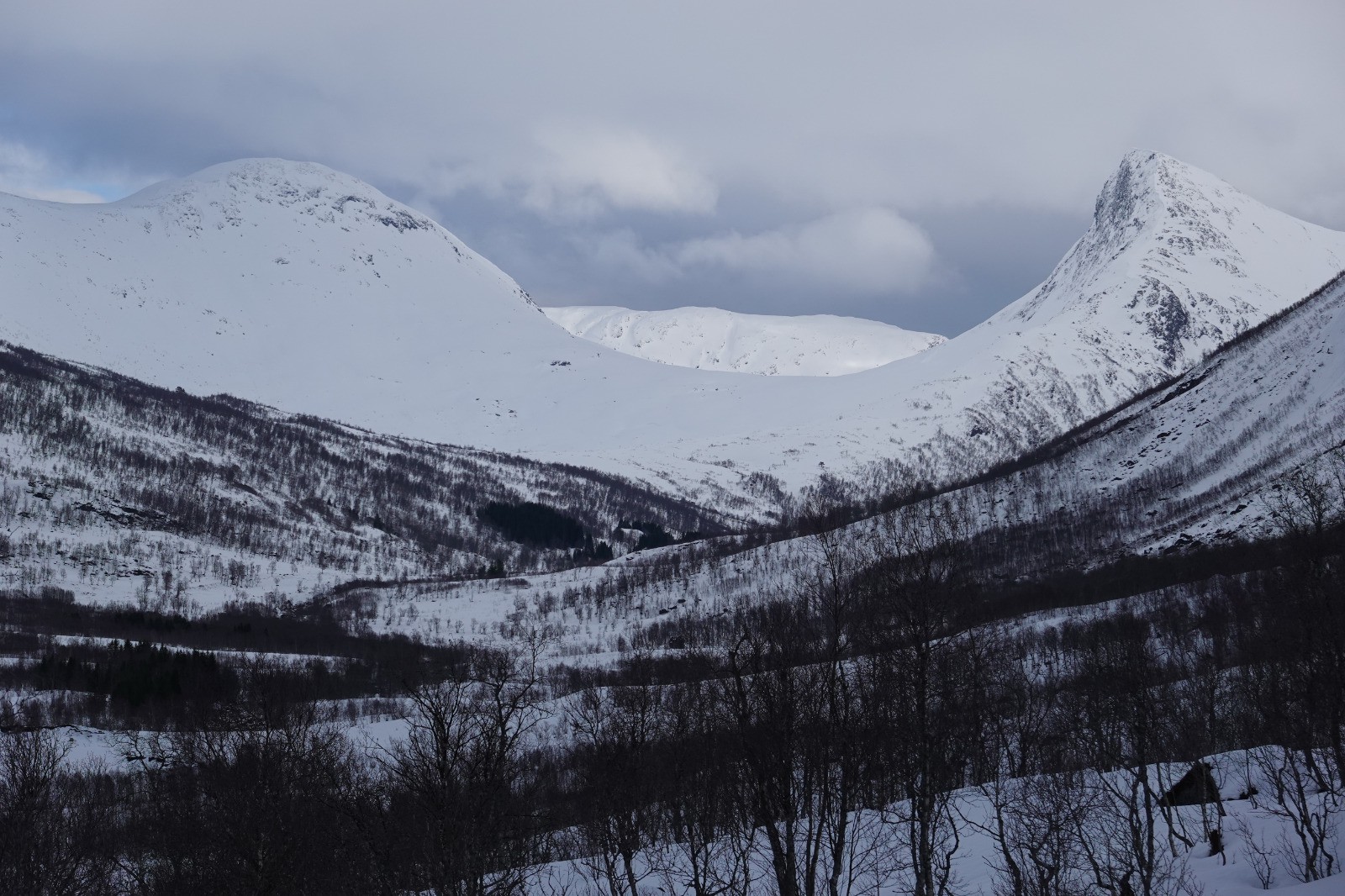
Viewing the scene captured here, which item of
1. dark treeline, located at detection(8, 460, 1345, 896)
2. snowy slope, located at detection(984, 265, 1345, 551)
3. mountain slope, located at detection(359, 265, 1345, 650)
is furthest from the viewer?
mountain slope, located at detection(359, 265, 1345, 650)

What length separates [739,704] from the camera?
32875mm

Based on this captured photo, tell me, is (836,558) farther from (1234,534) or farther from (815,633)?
(1234,534)

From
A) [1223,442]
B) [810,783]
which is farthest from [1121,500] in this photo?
[810,783]

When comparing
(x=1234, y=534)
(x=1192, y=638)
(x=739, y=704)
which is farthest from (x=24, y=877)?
(x=1234, y=534)

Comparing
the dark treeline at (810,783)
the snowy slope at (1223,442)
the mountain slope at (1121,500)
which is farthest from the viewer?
the mountain slope at (1121,500)

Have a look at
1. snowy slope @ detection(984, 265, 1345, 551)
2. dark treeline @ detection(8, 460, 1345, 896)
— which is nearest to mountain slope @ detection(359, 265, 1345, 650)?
snowy slope @ detection(984, 265, 1345, 551)

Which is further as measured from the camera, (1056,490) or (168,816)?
(1056,490)

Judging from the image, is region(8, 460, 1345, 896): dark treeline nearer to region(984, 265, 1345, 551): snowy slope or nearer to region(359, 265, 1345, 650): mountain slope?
region(359, 265, 1345, 650): mountain slope

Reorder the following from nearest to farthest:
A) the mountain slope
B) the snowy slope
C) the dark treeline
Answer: the dark treeline
the snowy slope
the mountain slope

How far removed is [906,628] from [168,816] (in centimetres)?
3265

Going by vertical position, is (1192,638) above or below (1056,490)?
below

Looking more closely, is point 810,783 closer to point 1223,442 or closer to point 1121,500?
point 1121,500

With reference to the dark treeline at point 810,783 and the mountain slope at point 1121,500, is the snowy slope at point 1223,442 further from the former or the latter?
the dark treeline at point 810,783

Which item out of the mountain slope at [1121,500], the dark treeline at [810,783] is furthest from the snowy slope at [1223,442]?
the dark treeline at [810,783]
